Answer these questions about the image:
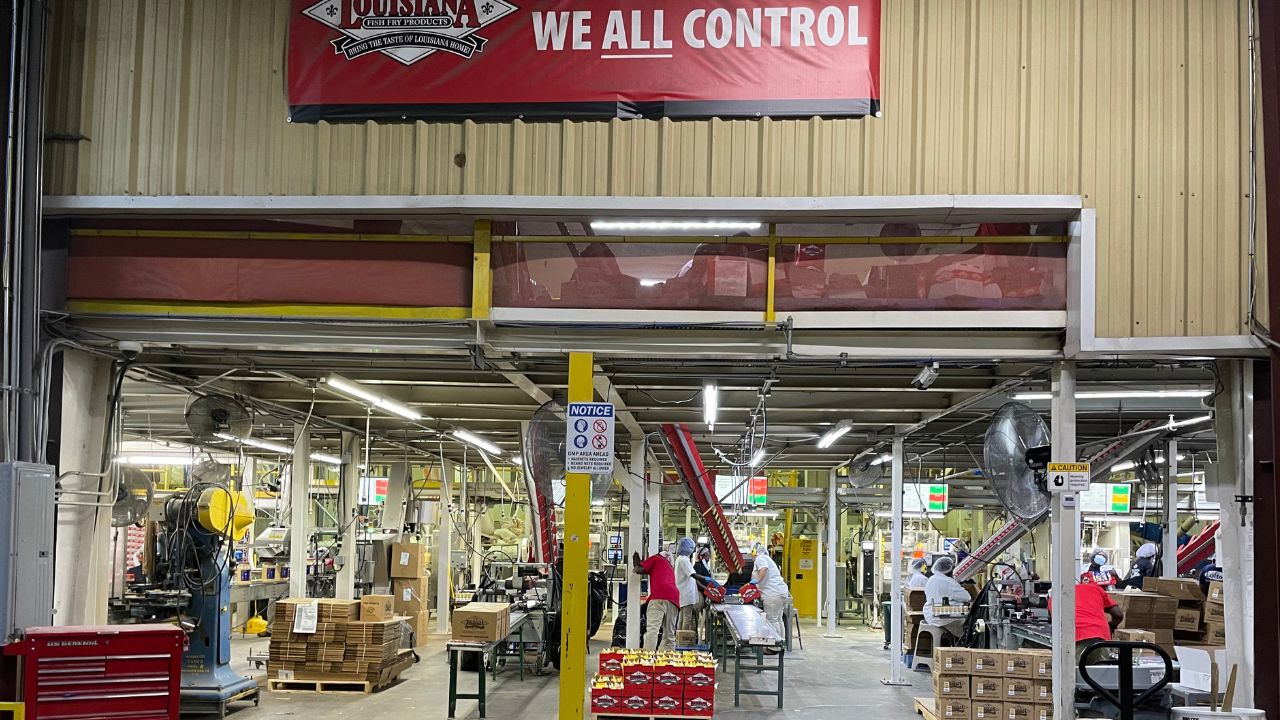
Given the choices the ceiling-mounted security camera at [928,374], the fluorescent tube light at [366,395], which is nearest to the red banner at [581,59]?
the ceiling-mounted security camera at [928,374]

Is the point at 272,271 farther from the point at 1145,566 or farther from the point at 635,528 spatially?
the point at 1145,566

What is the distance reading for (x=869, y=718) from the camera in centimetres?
1209

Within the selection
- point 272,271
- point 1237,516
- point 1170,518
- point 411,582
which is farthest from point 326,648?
point 1170,518

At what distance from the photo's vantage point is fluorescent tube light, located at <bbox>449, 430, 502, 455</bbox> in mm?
16567

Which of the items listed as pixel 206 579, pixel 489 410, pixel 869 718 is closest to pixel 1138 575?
pixel 869 718

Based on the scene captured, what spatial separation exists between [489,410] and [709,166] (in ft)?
24.5

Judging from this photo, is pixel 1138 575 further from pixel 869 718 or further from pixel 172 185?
pixel 172 185

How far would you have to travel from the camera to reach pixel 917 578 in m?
18.1

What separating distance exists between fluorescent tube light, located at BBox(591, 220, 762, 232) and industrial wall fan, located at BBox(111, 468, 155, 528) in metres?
5.75

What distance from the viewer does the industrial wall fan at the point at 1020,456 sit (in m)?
8.20

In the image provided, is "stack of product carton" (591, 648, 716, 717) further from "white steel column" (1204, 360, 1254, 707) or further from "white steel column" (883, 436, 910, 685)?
"white steel column" (883, 436, 910, 685)

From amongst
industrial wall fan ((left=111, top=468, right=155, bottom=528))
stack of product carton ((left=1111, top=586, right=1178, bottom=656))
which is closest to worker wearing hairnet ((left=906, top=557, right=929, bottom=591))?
stack of product carton ((left=1111, top=586, right=1178, bottom=656))

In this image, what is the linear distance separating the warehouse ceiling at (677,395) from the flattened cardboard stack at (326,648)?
2414 mm

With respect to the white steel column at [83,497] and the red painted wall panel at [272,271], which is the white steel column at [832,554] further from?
the white steel column at [83,497]
